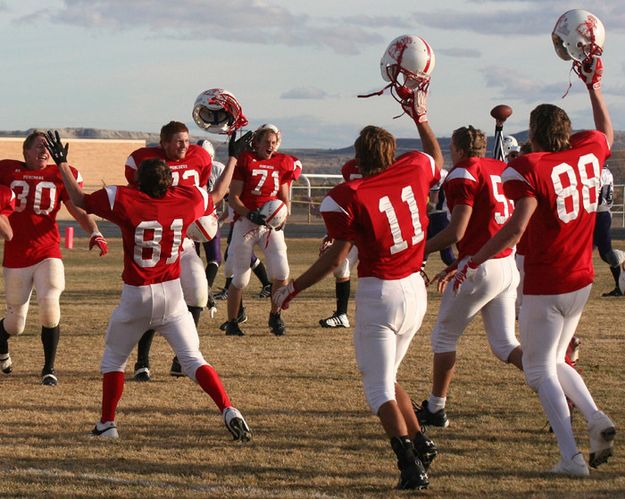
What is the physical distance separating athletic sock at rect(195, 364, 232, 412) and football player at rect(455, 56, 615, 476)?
5.68 ft

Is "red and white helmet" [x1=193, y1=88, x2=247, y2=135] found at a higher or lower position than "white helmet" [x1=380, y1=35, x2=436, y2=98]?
lower

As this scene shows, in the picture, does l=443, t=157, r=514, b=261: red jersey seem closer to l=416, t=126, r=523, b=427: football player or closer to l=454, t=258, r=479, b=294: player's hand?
l=416, t=126, r=523, b=427: football player

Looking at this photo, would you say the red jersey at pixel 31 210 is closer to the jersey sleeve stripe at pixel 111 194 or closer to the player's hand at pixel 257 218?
the jersey sleeve stripe at pixel 111 194

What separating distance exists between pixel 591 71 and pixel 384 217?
1.74 meters

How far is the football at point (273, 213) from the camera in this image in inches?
434

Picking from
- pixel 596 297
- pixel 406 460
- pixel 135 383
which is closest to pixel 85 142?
pixel 596 297

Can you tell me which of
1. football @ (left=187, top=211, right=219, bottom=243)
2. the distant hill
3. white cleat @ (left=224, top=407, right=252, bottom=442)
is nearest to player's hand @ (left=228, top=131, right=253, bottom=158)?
football @ (left=187, top=211, right=219, bottom=243)

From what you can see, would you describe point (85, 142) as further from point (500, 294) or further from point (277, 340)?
point (500, 294)

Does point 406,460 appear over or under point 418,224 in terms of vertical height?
under

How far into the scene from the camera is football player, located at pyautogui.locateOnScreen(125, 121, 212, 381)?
858cm

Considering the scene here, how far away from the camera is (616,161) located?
8688 centimetres

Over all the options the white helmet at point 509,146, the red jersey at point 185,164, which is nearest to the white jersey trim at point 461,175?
the red jersey at point 185,164

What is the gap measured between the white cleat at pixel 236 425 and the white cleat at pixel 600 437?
1.99 m

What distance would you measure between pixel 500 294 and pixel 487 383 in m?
1.87
